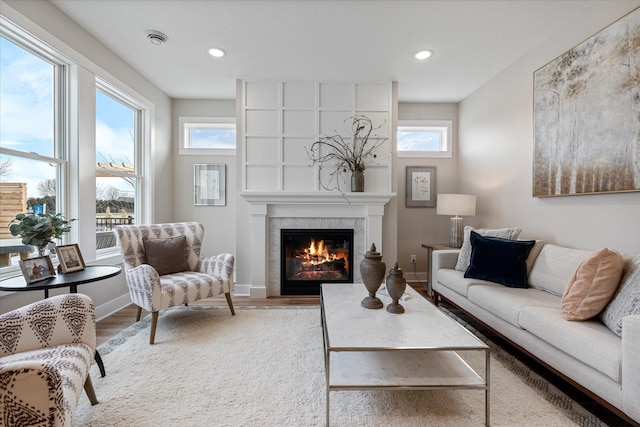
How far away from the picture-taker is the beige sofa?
124cm

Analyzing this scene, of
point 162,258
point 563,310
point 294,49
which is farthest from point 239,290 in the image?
point 563,310

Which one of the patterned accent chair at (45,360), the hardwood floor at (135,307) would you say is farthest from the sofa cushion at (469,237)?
the patterned accent chair at (45,360)

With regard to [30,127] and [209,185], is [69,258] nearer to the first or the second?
[30,127]

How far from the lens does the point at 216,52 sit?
9.54 feet

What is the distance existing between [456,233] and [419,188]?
97cm

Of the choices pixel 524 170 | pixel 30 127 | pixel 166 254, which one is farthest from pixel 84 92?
pixel 524 170

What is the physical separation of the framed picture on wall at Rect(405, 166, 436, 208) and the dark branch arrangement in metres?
0.93

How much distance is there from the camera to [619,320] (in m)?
1.46

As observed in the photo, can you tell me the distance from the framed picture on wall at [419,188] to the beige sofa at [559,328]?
1.55 m

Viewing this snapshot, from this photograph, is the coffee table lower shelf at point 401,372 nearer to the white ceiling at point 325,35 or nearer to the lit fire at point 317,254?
the lit fire at point 317,254

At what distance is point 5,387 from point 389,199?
3.18 meters

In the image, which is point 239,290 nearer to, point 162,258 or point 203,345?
point 162,258

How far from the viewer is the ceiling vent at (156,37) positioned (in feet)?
8.46

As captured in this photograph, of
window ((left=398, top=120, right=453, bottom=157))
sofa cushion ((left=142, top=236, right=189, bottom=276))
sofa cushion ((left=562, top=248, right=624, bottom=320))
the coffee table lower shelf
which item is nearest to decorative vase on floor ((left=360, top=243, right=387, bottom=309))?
the coffee table lower shelf
